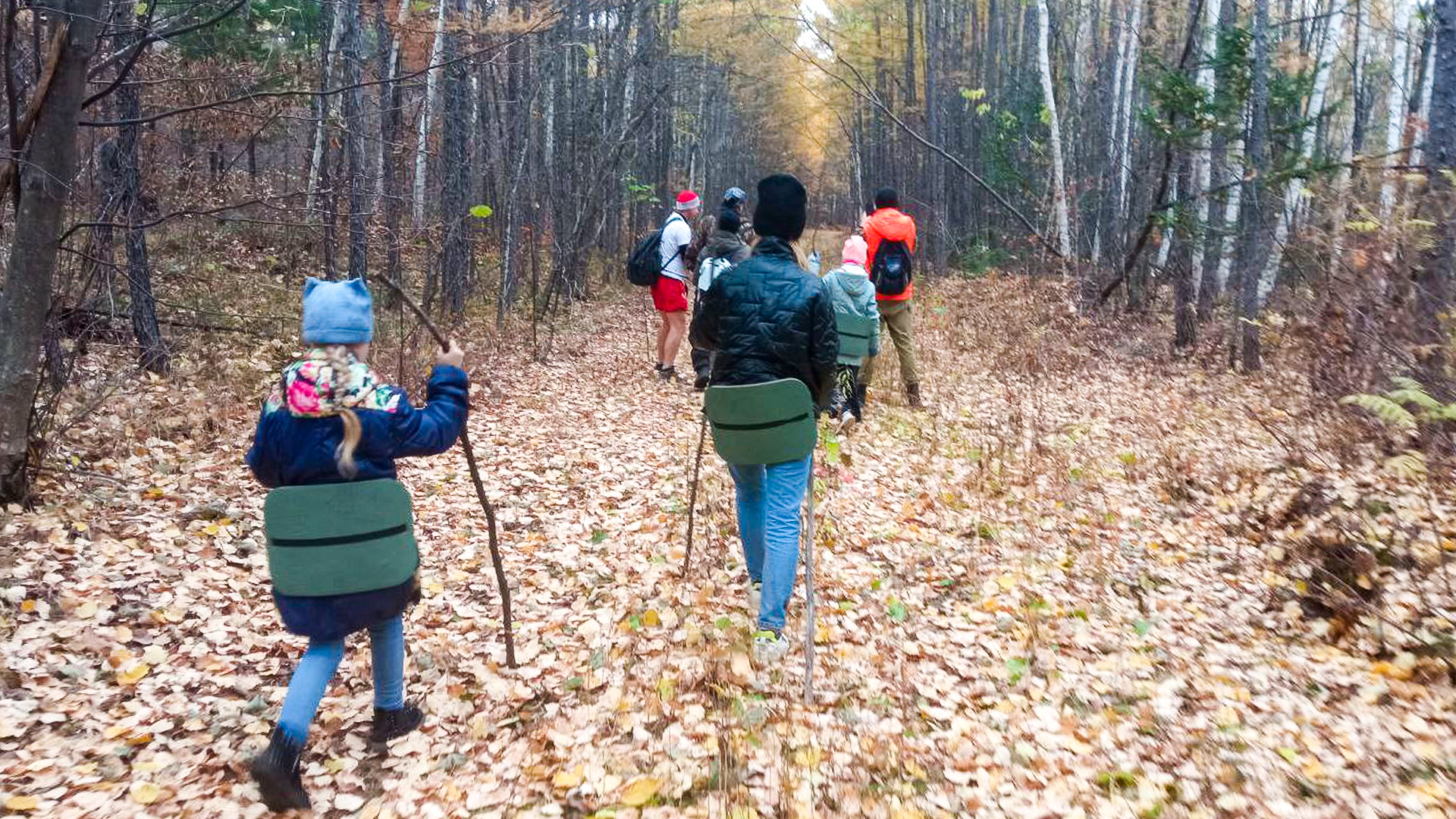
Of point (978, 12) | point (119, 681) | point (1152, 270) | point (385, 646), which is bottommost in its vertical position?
point (119, 681)

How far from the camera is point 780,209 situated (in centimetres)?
430

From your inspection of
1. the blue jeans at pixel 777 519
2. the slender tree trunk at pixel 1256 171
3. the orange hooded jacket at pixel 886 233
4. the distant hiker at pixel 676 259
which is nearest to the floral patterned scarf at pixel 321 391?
the blue jeans at pixel 777 519

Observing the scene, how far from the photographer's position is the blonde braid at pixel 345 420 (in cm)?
304

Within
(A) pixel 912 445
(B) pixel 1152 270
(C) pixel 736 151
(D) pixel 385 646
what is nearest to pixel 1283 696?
(D) pixel 385 646

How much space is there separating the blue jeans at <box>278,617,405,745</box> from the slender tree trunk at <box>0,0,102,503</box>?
3.23 m

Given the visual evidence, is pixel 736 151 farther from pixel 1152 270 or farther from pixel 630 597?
pixel 630 597

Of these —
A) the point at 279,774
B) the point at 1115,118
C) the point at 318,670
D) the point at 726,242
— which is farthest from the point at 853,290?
the point at 1115,118

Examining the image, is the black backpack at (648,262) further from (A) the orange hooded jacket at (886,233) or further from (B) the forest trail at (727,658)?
(B) the forest trail at (727,658)

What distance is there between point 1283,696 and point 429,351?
886cm

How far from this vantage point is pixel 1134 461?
7660 mm

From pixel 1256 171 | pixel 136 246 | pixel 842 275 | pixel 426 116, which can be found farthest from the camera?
pixel 426 116

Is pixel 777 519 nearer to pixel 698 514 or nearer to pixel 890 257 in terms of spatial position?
pixel 698 514

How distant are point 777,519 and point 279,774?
222 centimetres

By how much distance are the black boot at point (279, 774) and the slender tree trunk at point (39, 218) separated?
11.1 feet
